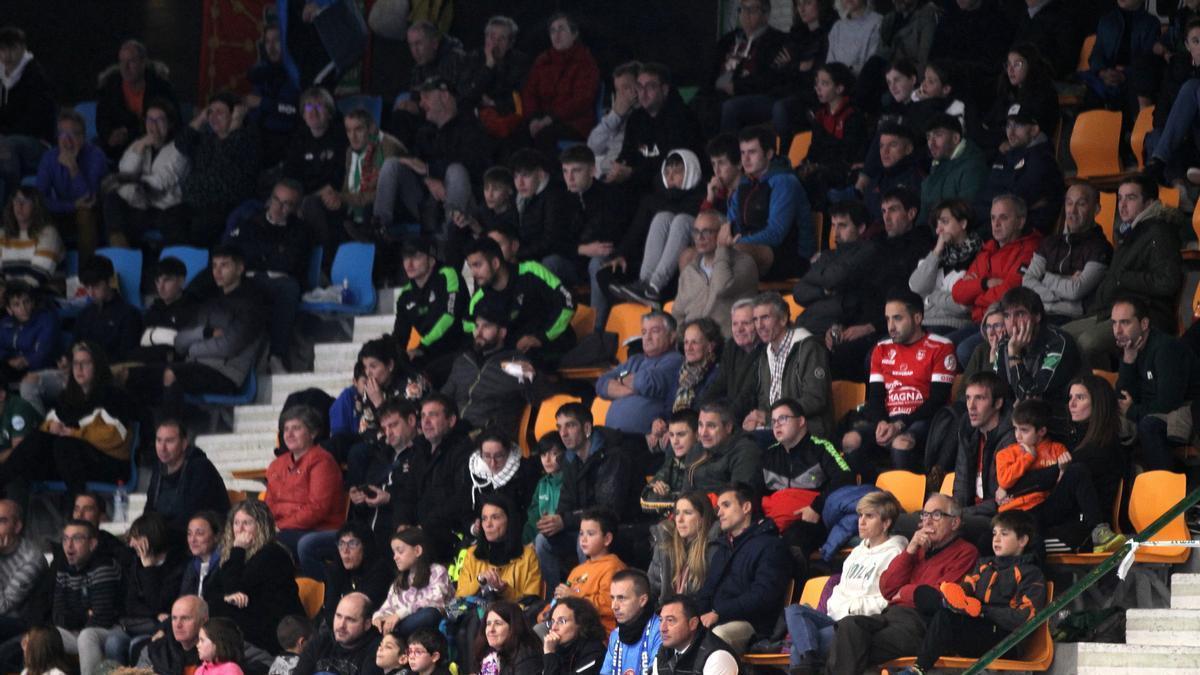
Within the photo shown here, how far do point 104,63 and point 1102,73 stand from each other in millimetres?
7260

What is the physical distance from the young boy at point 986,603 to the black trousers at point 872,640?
0.05m

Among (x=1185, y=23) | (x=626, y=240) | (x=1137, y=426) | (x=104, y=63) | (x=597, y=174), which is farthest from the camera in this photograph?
(x=104, y=63)

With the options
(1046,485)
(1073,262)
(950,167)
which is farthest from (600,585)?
(950,167)

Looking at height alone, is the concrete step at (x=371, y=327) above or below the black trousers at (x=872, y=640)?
below

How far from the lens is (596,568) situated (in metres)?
9.08

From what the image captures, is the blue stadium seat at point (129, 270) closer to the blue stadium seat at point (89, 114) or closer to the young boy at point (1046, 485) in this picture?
the blue stadium seat at point (89, 114)

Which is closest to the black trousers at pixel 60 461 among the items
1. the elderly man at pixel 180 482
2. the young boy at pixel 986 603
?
the elderly man at pixel 180 482

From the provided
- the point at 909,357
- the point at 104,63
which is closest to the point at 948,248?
the point at 909,357

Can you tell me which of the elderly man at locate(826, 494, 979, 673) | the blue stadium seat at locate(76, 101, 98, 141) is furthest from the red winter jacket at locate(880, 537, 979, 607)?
the blue stadium seat at locate(76, 101, 98, 141)

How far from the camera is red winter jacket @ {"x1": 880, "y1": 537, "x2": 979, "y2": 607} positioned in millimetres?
8055

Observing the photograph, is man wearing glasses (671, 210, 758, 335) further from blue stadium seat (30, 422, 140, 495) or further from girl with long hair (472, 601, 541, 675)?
blue stadium seat (30, 422, 140, 495)

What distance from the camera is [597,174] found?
12312mm

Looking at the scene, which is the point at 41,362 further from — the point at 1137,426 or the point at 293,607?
the point at 1137,426

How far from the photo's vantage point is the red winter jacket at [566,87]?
13.1 metres
